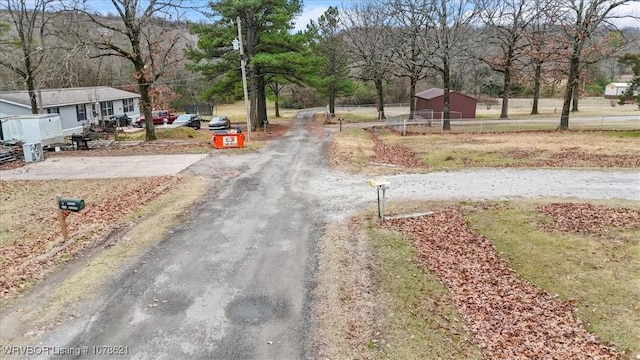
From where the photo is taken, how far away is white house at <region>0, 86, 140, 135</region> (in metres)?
30.6

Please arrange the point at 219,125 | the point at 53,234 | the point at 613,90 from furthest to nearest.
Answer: the point at 613,90, the point at 219,125, the point at 53,234

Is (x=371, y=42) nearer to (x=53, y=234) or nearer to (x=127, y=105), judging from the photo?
(x=127, y=105)

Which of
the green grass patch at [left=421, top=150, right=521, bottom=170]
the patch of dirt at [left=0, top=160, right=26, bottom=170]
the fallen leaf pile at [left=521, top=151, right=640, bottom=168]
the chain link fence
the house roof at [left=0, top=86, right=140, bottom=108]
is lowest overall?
the fallen leaf pile at [left=521, top=151, right=640, bottom=168]

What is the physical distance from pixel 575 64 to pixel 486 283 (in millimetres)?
28786

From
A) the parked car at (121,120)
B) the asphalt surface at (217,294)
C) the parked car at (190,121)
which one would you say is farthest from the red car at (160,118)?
the asphalt surface at (217,294)

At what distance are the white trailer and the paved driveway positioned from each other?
291 centimetres

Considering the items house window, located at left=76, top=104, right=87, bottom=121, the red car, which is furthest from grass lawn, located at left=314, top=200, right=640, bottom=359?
the red car

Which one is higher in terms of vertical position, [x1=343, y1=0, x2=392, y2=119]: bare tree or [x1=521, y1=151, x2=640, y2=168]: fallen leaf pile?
[x1=343, y1=0, x2=392, y2=119]: bare tree

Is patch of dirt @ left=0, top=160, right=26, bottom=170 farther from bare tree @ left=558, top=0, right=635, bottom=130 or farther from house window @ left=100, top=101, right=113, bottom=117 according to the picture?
bare tree @ left=558, top=0, right=635, bottom=130

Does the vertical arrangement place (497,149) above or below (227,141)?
below

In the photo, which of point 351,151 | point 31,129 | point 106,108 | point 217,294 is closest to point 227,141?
point 351,151

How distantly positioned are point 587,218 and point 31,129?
2597 cm

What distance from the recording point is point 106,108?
1544 inches

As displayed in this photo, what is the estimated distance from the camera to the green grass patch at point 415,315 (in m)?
5.78
